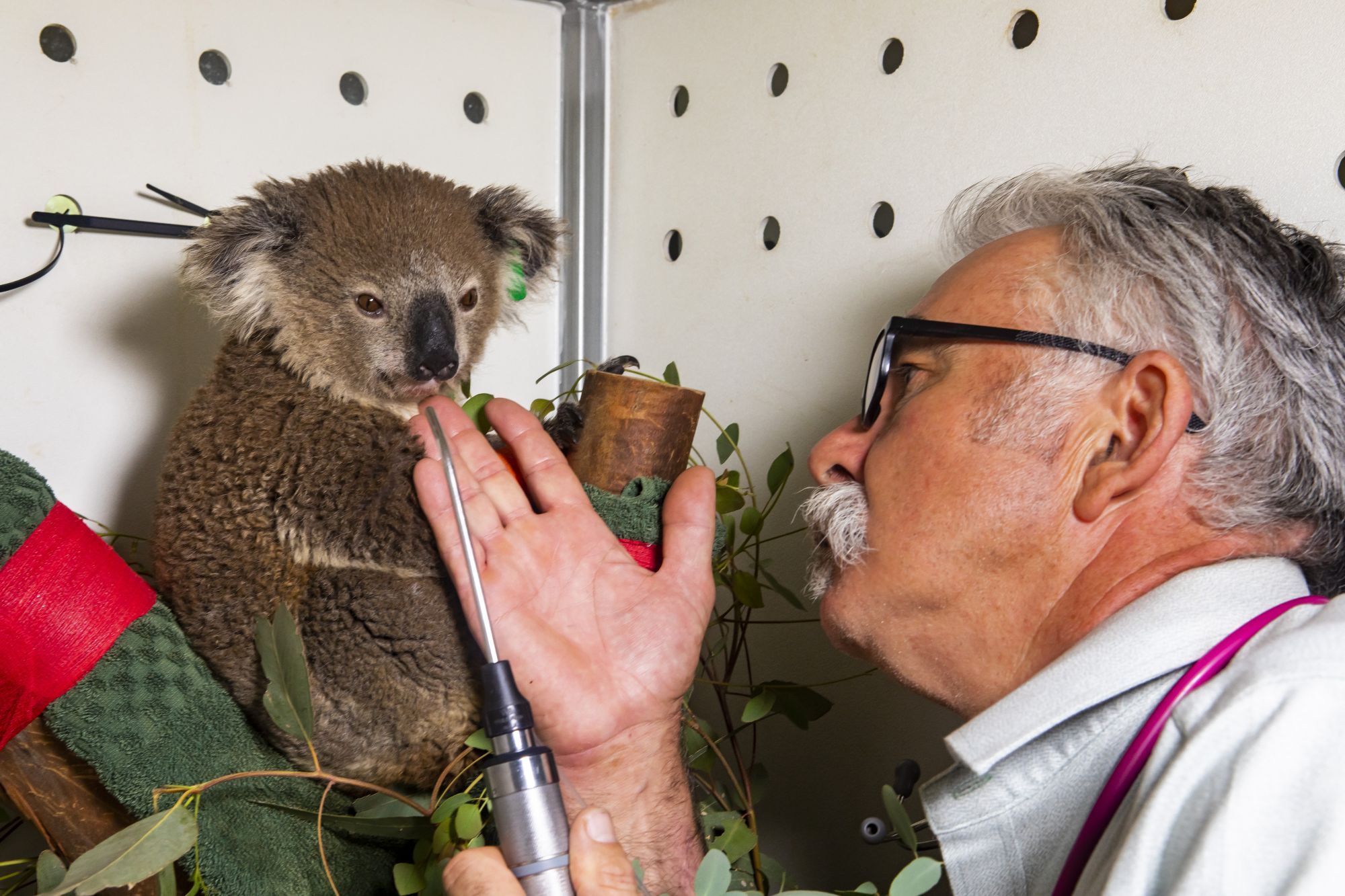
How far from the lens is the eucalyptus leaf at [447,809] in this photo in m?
1.17

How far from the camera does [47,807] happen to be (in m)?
1.09

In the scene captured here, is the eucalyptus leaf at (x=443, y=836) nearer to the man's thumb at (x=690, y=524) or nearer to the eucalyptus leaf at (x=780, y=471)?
the man's thumb at (x=690, y=524)

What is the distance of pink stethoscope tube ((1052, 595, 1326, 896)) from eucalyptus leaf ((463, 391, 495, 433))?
0.92 meters

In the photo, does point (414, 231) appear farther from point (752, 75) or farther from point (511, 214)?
point (752, 75)

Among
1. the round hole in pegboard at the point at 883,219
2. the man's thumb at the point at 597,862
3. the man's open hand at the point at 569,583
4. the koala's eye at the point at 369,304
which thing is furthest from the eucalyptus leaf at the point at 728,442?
the man's thumb at the point at 597,862

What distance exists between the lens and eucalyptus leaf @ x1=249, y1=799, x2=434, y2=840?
1.21 m

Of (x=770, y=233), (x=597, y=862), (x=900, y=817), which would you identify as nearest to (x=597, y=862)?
(x=597, y=862)

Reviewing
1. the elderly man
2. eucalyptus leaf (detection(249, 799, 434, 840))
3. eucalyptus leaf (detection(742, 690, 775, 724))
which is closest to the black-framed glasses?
the elderly man

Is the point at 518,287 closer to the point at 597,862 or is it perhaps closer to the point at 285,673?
the point at 285,673

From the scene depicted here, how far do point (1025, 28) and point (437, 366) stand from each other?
3.28 feet

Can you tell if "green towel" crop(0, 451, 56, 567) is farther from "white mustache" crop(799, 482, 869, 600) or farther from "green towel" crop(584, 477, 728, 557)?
"white mustache" crop(799, 482, 869, 600)

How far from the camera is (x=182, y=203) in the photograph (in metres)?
1.51

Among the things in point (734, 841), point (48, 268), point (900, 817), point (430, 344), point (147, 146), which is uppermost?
point (147, 146)

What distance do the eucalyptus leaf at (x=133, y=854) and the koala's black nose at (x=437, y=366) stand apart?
2.18 feet
